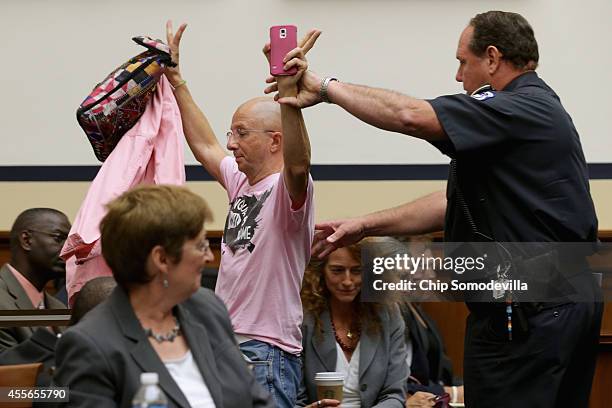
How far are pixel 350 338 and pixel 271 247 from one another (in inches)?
39.0

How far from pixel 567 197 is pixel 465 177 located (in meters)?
0.29

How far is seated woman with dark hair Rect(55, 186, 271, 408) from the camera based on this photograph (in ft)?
8.45

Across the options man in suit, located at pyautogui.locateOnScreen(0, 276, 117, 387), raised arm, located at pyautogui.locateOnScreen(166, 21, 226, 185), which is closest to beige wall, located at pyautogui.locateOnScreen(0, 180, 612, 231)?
raised arm, located at pyautogui.locateOnScreen(166, 21, 226, 185)

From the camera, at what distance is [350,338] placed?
4602 mm

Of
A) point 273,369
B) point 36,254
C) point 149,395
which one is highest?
point 149,395

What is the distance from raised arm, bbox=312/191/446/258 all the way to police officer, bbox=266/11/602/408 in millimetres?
398

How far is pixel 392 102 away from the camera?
3.49 meters

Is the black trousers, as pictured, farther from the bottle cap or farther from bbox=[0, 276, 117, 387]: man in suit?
the bottle cap

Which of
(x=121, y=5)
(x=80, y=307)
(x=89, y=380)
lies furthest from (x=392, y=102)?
(x=121, y=5)

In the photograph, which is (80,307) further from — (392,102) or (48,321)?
(392,102)

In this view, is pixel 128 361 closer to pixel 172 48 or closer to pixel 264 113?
pixel 264 113

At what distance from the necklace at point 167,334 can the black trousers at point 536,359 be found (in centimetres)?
114

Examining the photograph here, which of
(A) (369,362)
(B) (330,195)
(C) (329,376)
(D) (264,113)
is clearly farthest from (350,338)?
(D) (264,113)

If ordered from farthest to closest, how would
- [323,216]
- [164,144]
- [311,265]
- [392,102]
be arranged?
[323,216], [311,265], [164,144], [392,102]
